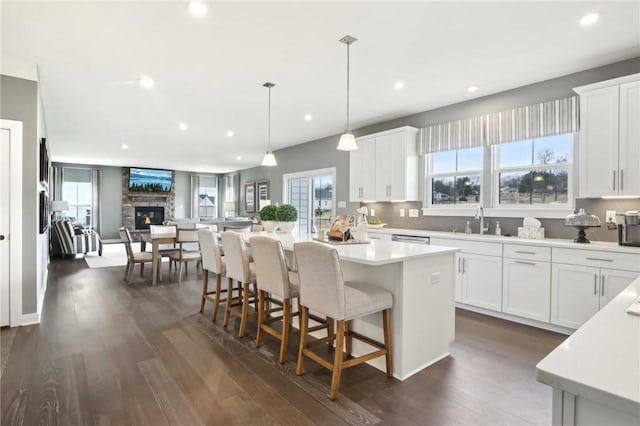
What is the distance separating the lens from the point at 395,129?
16.7 ft

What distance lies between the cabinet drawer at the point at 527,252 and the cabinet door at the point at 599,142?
0.69 meters

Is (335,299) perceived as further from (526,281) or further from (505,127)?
(505,127)

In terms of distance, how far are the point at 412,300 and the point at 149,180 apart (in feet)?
38.3

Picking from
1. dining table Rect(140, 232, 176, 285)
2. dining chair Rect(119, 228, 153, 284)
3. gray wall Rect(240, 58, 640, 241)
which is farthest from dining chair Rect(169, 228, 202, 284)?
gray wall Rect(240, 58, 640, 241)

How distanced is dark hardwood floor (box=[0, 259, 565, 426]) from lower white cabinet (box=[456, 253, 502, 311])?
29 cm

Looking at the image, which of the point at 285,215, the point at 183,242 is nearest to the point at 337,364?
the point at 285,215

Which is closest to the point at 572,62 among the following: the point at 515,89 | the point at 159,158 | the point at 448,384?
the point at 515,89

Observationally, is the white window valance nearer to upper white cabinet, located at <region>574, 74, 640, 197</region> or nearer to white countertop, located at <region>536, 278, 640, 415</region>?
upper white cabinet, located at <region>574, 74, 640, 197</region>

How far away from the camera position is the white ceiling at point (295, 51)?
99.1 inches

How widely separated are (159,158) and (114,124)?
13.1 feet

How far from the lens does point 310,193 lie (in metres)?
7.36

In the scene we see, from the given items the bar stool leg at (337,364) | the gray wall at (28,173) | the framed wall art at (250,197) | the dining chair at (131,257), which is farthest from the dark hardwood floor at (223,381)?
the framed wall art at (250,197)

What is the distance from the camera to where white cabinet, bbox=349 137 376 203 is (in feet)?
17.9

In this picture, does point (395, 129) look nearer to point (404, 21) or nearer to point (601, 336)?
point (404, 21)
